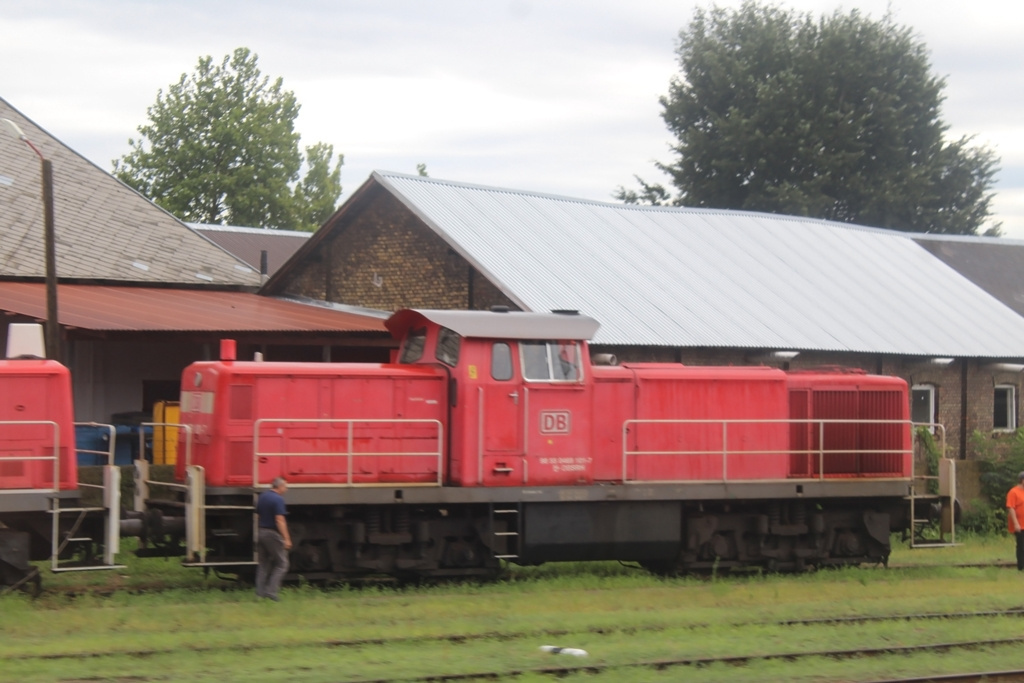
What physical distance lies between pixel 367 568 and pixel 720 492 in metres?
4.73

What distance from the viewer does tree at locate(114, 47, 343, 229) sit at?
190 ft

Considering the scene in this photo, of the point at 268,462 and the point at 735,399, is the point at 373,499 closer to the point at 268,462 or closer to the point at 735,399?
the point at 268,462

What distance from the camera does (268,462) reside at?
48.6 feet

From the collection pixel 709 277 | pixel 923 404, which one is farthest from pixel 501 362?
pixel 923 404

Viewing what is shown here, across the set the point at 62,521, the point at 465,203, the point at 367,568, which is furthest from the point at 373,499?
the point at 465,203

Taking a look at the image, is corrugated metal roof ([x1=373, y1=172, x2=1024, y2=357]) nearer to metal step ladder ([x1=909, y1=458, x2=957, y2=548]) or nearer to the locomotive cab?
the locomotive cab

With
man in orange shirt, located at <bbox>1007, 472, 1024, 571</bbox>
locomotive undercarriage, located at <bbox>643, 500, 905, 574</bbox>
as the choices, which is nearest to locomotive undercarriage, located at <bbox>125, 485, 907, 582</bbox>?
locomotive undercarriage, located at <bbox>643, 500, 905, 574</bbox>

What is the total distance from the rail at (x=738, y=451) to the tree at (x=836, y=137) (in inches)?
1328

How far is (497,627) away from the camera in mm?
12281

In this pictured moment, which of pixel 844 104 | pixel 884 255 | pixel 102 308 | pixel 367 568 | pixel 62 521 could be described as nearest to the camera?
pixel 62 521

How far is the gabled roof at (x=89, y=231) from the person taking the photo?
85.3 ft

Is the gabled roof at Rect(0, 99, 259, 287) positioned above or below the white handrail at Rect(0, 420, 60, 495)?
above

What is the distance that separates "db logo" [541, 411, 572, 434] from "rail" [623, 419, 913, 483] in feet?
2.78

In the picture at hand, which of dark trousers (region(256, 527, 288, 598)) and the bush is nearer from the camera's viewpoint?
dark trousers (region(256, 527, 288, 598))
